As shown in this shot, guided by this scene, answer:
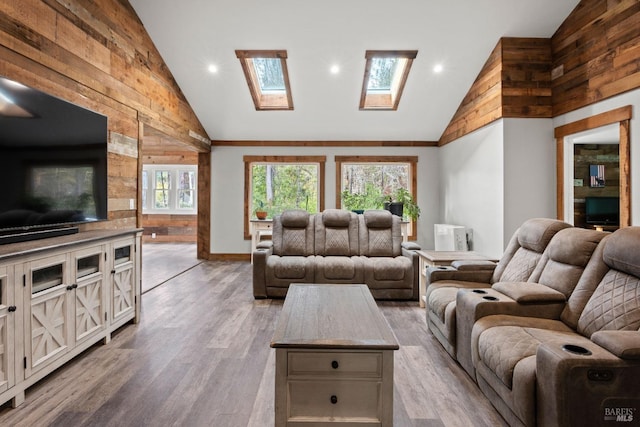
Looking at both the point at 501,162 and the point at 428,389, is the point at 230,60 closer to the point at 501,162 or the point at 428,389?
the point at 501,162

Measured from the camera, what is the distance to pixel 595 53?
391 cm

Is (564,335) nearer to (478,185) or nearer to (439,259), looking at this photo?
(439,259)

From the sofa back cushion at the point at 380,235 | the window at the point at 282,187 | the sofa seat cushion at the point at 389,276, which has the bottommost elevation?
the sofa seat cushion at the point at 389,276

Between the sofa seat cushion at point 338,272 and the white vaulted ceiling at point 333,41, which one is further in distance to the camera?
the sofa seat cushion at point 338,272

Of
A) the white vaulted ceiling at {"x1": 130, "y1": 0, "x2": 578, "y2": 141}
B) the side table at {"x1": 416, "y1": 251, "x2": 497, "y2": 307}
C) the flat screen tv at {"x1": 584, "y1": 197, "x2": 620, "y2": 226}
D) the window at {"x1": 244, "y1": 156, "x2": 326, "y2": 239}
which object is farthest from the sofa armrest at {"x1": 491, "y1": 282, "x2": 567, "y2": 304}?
the window at {"x1": 244, "y1": 156, "x2": 326, "y2": 239}

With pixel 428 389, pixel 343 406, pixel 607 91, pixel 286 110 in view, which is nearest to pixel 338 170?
pixel 286 110

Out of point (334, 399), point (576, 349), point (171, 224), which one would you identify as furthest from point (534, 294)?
point (171, 224)

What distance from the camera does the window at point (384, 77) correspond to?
5.08 metres

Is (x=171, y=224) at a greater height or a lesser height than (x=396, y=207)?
lesser

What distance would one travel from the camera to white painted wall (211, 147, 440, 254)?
7289 millimetres

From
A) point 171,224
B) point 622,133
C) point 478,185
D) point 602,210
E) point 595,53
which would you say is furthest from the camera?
point 171,224

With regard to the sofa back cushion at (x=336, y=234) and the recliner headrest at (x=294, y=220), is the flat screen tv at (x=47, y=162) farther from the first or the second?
the sofa back cushion at (x=336, y=234)

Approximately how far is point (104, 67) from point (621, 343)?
15.1ft

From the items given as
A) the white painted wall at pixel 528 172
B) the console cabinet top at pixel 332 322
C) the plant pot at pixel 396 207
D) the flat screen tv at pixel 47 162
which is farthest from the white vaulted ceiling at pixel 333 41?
the console cabinet top at pixel 332 322
